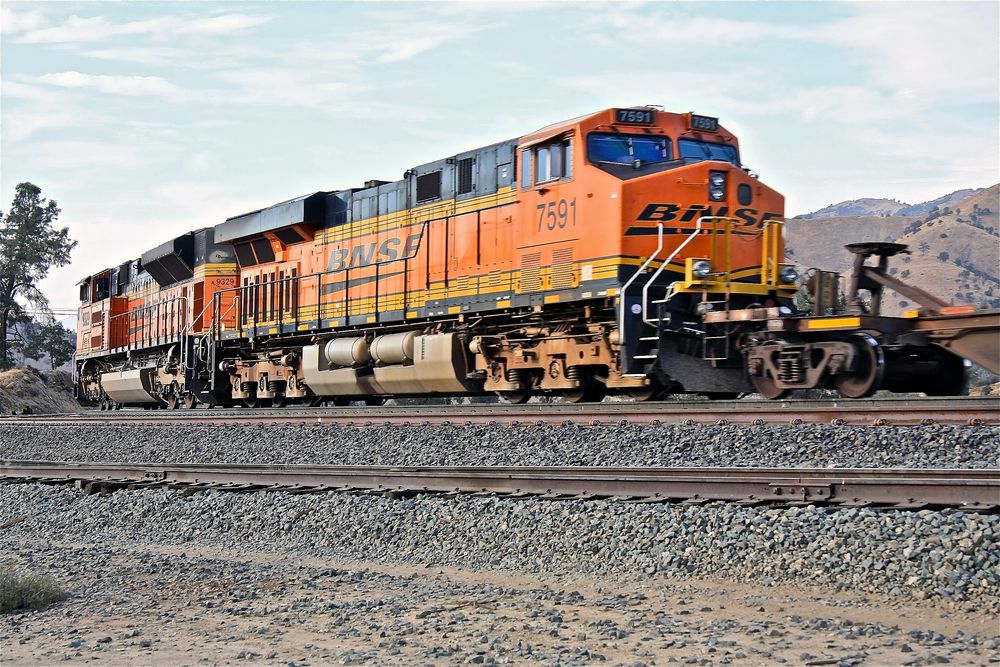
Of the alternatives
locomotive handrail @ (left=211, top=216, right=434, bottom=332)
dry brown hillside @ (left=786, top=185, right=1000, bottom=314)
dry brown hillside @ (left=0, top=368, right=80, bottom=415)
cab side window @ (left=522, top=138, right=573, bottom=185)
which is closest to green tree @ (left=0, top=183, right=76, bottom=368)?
dry brown hillside @ (left=0, top=368, right=80, bottom=415)

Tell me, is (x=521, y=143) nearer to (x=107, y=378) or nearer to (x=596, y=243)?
(x=596, y=243)

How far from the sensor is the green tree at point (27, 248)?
4675cm

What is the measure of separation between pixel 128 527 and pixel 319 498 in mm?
1982

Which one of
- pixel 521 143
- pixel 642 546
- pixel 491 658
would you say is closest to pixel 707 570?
pixel 642 546

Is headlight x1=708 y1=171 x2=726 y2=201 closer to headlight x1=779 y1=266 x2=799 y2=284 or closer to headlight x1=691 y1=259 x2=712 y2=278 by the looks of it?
headlight x1=691 y1=259 x2=712 y2=278

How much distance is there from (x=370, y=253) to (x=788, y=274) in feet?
24.5

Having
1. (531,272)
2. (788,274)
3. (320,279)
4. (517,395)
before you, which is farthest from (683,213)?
(320,279)

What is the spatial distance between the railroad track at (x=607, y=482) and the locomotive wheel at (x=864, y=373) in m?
4.13

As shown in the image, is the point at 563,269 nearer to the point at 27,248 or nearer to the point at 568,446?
the point at 568,446

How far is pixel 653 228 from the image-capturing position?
41.5ft

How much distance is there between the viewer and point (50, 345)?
1836 inches

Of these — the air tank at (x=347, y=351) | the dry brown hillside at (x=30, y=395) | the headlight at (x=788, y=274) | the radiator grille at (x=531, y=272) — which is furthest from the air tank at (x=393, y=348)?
the dry brown hillside at (x=30, y=395)

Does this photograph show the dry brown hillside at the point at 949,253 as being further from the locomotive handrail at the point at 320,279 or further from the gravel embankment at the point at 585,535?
the gravel embankment at the point at 585,535

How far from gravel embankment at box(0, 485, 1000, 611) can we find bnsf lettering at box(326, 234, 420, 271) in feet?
24.3
